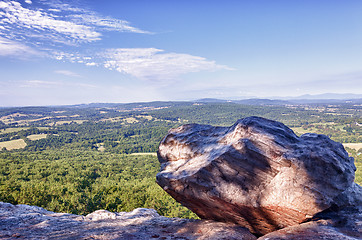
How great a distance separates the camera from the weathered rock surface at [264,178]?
10.7 metres

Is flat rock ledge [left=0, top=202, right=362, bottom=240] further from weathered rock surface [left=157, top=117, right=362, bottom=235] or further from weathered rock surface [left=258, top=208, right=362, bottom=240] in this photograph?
weathered rock surface [left=157, top=117, right=362, bottom=235]

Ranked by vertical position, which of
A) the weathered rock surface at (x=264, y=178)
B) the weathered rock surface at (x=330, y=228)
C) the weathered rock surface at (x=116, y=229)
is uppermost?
the weathered rock surface at (x=264, y=178)

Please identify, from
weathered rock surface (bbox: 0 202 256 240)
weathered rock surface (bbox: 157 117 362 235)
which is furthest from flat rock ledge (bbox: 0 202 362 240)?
weathered rock surface (bbox: 157 117 362 235)

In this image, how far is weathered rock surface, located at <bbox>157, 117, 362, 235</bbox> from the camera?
10664mm

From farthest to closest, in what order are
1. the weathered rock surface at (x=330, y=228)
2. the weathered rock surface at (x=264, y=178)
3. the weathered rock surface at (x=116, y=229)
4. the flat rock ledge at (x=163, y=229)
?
the weathered rock surface at (x=116, y=229), the weathered rock surface at (x=264, y=178), the flat rock ledge at (x=163, y=229), the weathered rock surface at (x=330, y=228)

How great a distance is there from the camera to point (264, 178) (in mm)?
11625

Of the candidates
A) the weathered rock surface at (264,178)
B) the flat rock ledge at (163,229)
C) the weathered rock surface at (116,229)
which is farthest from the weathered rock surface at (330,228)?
the weathered rock surface at (116,229)

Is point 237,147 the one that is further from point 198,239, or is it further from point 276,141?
point 198,239

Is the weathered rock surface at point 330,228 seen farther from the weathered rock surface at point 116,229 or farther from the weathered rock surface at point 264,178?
the weathered rock surface at point 116,229

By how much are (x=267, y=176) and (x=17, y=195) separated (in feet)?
135

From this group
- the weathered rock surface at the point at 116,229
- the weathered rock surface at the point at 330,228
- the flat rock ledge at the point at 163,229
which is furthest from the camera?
the weathered rock surface at the point at 116,229

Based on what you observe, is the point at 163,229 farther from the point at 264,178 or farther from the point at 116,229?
the point at 264,178

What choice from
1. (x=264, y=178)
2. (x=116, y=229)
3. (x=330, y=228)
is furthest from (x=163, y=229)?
(x=330, y=228)

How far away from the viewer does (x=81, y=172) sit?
83000mm
